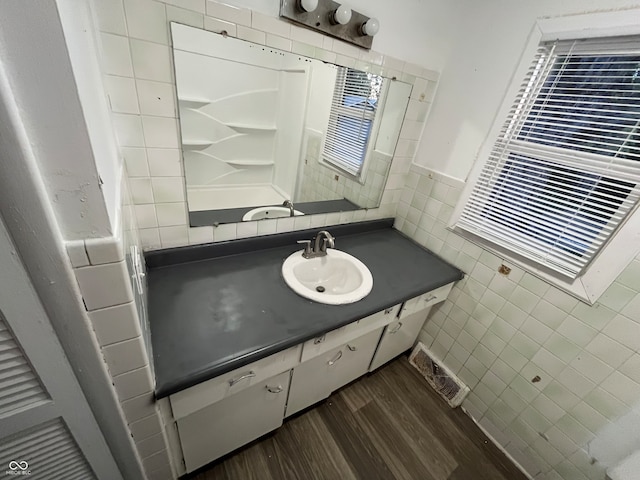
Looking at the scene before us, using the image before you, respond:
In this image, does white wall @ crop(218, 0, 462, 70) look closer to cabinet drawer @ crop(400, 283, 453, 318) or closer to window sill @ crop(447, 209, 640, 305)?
window sill @ crop(447, 209, 640, 305)

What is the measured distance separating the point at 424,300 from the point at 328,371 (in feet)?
2.00

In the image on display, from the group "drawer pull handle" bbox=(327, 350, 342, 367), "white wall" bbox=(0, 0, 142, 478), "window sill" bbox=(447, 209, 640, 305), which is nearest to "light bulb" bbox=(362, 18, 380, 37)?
"white wall" bbox=(0, 0, 142, 478)

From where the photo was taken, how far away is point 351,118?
1298 millimetres

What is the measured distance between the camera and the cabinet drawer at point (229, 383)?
722mm

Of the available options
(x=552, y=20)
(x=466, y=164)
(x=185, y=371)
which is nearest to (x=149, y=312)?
(x=185, y=371)

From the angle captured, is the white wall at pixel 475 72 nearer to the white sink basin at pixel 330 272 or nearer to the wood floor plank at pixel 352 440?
the white sink basin at pixel 330 272

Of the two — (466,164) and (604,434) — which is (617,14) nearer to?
(466,164)

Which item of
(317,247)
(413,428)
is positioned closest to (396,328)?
(413,428)

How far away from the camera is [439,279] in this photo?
125 cm

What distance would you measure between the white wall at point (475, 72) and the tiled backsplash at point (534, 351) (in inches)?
5.9

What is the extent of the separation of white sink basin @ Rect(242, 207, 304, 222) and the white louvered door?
2.49 ft

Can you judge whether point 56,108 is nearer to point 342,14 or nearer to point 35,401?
point 35,401

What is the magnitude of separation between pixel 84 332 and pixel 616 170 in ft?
5.23

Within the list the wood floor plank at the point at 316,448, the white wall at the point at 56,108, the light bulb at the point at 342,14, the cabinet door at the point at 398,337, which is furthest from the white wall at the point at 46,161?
the cabinet door at the point at 398,337
